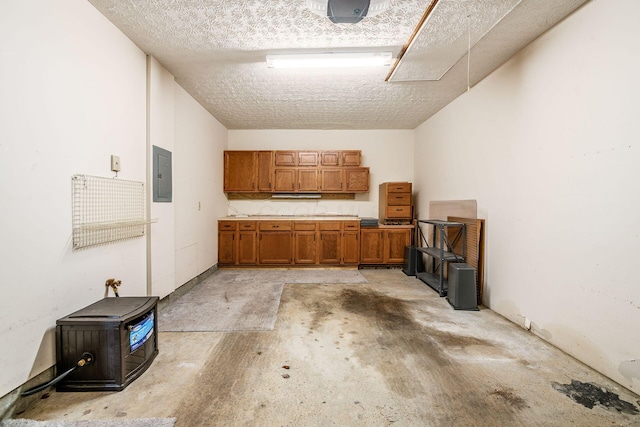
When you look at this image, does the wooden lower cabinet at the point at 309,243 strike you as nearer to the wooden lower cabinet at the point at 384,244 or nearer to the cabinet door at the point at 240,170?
the wooden lower cabinet at the point at 384,244

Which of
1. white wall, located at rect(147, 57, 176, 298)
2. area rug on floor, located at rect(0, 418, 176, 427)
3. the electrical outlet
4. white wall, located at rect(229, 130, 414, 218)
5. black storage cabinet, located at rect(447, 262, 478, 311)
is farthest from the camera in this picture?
white wall, located at rect(229, 130, 414, 218)

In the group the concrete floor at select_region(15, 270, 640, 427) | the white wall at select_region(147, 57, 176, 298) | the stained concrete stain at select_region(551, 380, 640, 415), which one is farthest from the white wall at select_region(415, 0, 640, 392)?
the white wall at select_region(147, 57, 176, 298)

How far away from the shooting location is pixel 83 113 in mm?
1821

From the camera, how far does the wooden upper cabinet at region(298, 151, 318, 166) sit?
16.0ft

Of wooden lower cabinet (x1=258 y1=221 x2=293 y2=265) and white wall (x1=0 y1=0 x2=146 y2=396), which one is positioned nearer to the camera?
white wall (x1=0 y1=0 x2=146 y2=396)

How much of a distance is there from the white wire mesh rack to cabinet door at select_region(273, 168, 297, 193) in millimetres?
2602

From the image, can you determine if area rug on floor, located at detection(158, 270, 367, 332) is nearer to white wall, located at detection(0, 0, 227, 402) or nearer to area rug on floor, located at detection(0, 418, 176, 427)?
white wall, located at detection(0, 0, 227, 402)

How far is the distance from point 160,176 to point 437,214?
4.09 metres

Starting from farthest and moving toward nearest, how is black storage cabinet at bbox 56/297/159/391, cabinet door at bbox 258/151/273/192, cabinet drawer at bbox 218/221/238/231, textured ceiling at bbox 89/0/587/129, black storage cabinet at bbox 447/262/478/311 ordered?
1. cabinet door at bbox 258/151/273/192
2. cabinet drawer at bbox 218/221/238/231
3. black storage cabinet at bbox 447/262/478/311
4. textured ceiling at bbox 89/0/587/129
5. black storage cabinet at bbox 56/297/159/391

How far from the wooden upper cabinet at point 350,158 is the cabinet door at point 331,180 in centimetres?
23

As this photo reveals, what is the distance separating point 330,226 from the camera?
4676 mm

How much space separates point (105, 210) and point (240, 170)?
118 inches

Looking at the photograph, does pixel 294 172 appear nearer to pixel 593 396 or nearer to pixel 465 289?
pixel 465 289

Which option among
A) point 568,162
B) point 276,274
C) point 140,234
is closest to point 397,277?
point 276,274
